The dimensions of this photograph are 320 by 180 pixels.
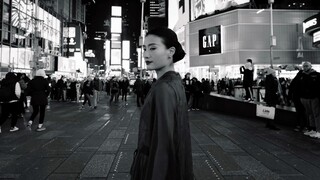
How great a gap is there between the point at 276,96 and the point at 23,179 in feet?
26.5

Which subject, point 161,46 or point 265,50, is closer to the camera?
point 161,46

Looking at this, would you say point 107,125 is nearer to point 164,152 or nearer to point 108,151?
point 108,151

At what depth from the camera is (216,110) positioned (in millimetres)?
16188

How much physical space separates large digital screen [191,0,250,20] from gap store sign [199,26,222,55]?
4315mm

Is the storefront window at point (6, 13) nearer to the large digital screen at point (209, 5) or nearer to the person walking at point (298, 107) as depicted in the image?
the person walking at point (298, 107)

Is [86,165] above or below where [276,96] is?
below

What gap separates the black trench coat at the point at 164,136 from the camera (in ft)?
5.06

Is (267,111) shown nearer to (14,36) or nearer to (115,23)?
(14,36)

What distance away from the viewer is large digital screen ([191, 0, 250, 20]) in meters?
48.7

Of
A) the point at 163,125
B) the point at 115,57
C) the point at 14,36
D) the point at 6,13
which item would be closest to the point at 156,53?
the point at 163,125

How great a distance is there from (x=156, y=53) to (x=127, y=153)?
179 inches

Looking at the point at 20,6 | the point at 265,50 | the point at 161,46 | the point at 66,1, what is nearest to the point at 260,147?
the point at 161,46

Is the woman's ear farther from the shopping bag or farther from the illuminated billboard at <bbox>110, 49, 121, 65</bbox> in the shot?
the illuminated billboard at <bbox>110, 49, 121, 65</bbox>

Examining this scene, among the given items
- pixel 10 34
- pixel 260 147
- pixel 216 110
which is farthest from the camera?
pixel 10 34
